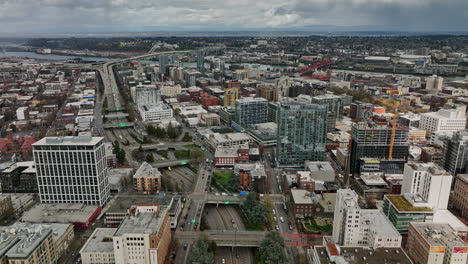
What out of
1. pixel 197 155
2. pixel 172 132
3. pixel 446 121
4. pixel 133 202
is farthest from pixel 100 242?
pixel 446 121

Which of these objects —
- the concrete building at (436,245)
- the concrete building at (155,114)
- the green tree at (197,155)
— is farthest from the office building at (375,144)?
→ the concrete building at (155,114)

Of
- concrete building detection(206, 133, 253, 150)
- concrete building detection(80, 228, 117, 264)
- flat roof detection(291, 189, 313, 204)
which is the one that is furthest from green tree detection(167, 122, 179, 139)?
concrete building detection(80, 228, 117, 264)

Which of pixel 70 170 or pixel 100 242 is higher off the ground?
pixel 70 170

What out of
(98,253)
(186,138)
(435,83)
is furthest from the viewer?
(435,83)

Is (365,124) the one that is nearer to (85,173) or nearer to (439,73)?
(85,173)

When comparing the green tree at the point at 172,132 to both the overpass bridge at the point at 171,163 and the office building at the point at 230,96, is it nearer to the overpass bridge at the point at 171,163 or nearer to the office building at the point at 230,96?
the overpass bridge at the point at 171,163

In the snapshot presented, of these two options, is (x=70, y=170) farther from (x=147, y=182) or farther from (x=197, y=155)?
(x=197, y=155)
